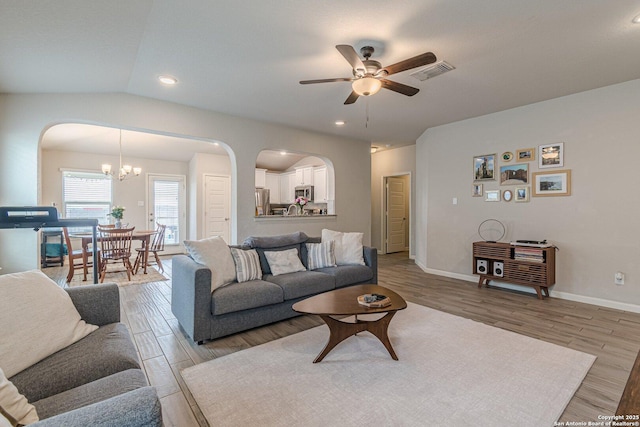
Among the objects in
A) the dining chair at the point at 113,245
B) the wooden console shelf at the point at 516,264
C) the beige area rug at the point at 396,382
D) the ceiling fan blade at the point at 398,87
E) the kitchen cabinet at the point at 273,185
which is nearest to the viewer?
the beige area rug at the point at 396,382

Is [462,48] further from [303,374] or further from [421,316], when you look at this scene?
[303,374]

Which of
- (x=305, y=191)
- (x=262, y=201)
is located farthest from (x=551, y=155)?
(x=262, y=201)

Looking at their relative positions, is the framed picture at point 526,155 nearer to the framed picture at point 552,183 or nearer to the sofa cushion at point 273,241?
the framed picture at point 552,183

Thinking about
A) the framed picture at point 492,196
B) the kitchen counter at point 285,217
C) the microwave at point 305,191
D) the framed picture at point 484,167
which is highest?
the framed picture at point 484,167

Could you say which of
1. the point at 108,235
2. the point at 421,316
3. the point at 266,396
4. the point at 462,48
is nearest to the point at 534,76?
the point at 462,48

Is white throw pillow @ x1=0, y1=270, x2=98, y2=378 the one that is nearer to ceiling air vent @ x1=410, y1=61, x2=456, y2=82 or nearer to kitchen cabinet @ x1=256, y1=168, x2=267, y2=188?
ceiling air vent @ x1=410, y1=61, x2=456, y2=82

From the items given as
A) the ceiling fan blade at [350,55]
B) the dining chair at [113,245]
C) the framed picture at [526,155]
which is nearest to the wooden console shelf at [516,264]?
the framed picture at [526,155]

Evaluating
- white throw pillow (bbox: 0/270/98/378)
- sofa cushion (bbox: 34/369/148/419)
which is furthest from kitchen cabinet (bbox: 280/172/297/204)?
sofa cushion (bbox: 34/369/148/419)

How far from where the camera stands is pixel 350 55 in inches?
91.4

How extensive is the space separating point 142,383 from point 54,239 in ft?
22.8

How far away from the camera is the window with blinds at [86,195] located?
21.8 ft

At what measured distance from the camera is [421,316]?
10.6 feet

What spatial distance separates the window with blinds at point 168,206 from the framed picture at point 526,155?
7.83 meters

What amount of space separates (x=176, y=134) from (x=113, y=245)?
2273 millimetres
